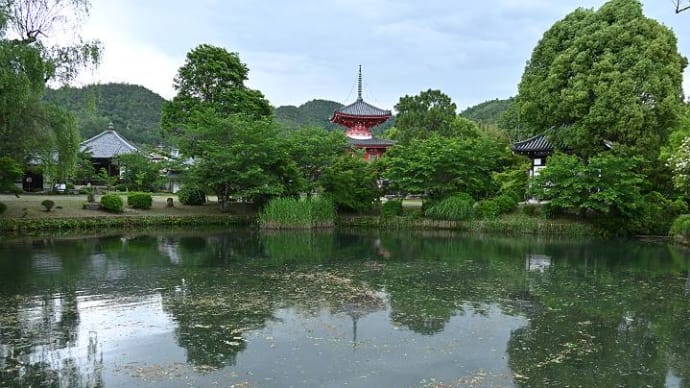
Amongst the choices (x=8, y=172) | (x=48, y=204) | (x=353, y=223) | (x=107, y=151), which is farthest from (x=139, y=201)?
(x=107, y=151)

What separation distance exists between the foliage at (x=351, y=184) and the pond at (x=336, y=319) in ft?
28.9

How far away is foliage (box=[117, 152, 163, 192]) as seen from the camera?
103ft

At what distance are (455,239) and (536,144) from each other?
7.69 meters

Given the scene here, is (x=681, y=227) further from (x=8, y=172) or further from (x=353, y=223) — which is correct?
(x=8, y=172)

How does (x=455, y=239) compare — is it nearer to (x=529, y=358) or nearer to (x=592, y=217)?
(x=592, y=217)

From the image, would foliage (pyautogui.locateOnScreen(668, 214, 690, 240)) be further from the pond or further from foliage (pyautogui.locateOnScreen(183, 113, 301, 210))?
foliage (pyautogui.locateOnScreen(183, 113, 301, 210))

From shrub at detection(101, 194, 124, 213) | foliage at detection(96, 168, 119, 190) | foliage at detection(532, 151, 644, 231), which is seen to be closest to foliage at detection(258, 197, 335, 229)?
shrub at detection(101, 194, 124, 213)

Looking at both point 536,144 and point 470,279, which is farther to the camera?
point 536,144

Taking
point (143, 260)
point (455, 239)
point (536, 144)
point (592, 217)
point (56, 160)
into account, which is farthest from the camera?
point (536, 144)

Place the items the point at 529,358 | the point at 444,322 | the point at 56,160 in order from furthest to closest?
the point at 56,160 → the point at 444,322 → the point at 529,358

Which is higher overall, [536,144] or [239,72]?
[239,72]

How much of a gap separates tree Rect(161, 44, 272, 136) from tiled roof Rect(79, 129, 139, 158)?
30.4 ft

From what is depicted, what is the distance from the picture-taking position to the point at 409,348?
676 cm

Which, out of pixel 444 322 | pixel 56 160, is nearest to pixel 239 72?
pixel 56 160
